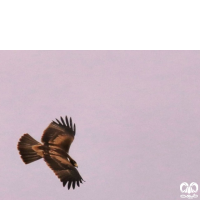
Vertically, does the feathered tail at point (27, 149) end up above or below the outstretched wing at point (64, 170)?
above

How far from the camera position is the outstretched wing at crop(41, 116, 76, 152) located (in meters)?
25.8

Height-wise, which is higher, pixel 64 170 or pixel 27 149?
pixel 27 149

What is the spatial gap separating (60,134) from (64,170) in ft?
3.62

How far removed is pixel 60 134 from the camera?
2603 cm

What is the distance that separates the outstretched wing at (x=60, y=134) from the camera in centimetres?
2581

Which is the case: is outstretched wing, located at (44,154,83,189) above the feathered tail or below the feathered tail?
below

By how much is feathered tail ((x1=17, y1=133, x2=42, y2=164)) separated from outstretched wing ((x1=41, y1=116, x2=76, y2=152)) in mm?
348

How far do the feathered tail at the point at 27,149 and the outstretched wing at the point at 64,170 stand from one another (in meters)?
0.53

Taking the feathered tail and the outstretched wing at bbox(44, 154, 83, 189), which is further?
the feathered tail

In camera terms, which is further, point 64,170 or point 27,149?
point 27,149
